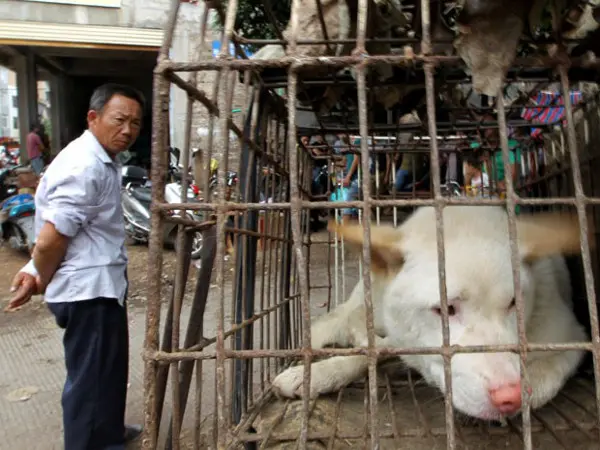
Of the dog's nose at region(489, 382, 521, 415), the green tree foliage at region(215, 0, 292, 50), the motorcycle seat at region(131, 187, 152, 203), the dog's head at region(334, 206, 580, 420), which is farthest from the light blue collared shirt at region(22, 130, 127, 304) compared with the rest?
the motorcycle seat at region(131, 187, 152, 203)

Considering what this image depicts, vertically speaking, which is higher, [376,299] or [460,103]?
[460,103]

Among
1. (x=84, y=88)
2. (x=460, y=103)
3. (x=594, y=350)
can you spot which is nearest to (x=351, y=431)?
(x=594, y=350)

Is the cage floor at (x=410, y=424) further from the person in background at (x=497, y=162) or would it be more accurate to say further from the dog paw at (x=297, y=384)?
the person in background at (x=497, y=162)

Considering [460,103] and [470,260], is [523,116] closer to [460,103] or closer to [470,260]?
[460,103]

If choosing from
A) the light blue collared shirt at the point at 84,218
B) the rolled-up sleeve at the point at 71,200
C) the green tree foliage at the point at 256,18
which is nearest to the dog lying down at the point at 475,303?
the light blue collared shirt at the point at 84,218

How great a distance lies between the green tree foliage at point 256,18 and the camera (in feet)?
9.03

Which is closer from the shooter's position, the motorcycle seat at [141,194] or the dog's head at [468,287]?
the dog's head at [468,287]

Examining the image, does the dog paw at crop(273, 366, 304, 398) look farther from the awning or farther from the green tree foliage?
the awning

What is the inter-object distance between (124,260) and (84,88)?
15544 millimetres

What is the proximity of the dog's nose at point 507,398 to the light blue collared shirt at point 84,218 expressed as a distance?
1796 millimetres

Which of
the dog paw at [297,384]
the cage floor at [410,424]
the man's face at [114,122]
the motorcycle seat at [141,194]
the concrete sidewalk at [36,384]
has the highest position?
the motorcycle seat at [141,194]

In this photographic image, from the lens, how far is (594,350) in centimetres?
141

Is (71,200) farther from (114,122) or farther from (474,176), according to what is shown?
(474,176)

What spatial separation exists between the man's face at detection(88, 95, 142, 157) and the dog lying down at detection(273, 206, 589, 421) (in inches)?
50.4
